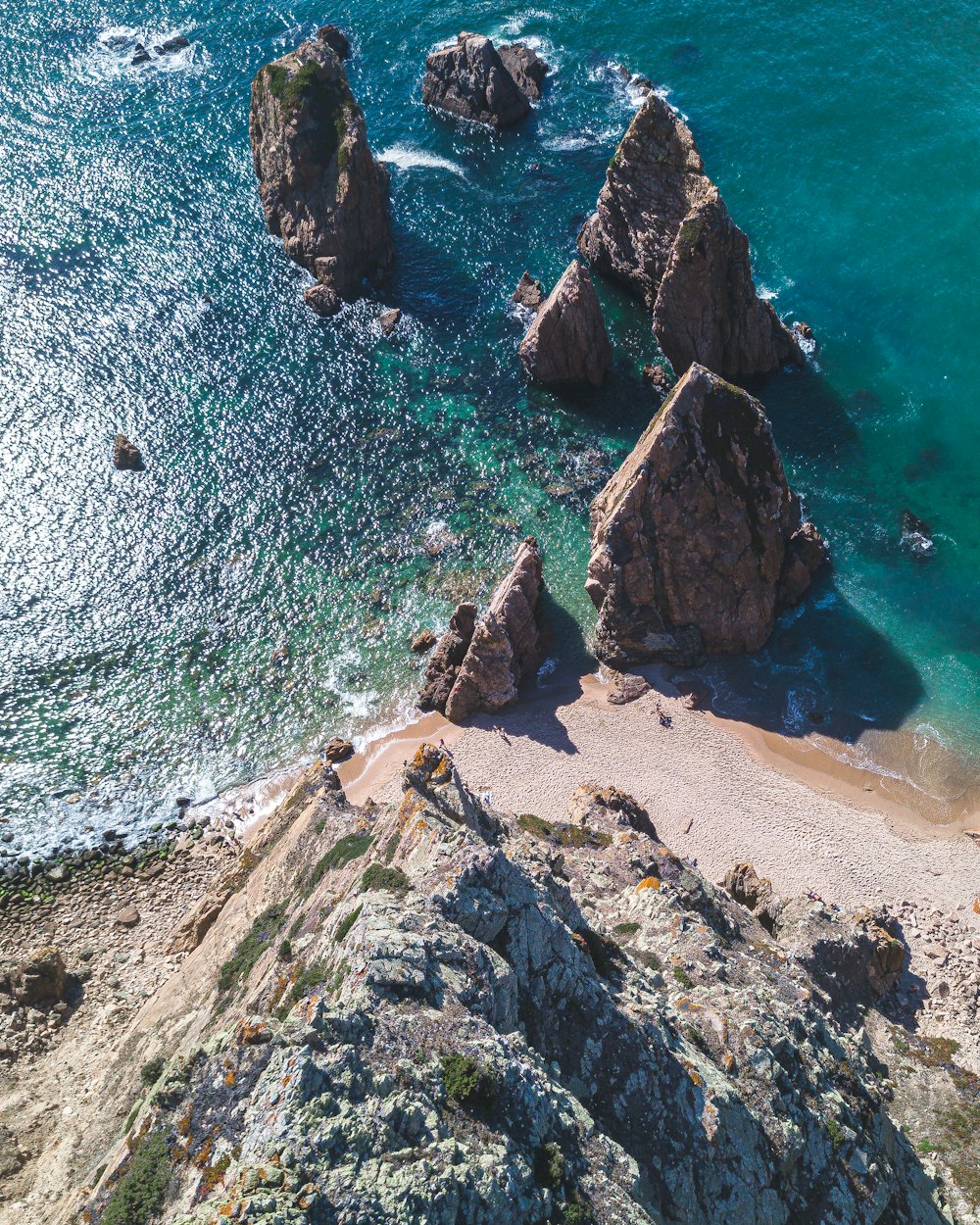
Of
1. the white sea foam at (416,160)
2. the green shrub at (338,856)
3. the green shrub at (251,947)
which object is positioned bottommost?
the green shrub at (251,947)

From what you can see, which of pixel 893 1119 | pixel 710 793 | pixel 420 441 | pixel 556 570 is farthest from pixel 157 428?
pixel 893 1119

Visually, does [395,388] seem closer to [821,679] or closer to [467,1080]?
[821,679]

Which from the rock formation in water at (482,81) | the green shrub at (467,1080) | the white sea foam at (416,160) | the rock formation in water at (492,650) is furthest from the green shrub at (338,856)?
the rock formation in water at (482,81)

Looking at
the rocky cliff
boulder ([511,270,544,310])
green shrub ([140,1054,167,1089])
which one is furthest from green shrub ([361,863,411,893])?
boulder ([511,270,544,310])

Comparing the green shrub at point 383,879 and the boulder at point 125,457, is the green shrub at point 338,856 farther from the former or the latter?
the boulder at point 125,457

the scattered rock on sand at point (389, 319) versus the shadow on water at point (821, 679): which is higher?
the scattered rock on sand at point (389, 319)

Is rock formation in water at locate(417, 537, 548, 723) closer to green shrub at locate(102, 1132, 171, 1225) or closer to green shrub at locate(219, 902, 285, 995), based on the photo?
green shrub at locate(219, 902, 285, 995)

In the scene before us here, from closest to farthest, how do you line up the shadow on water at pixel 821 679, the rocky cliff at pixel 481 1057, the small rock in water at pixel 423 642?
1. the rocky cliff at pixel 481 1057
2. the shadow on water at pixel 821 679
3. the small rock in water at pixel 423 642
